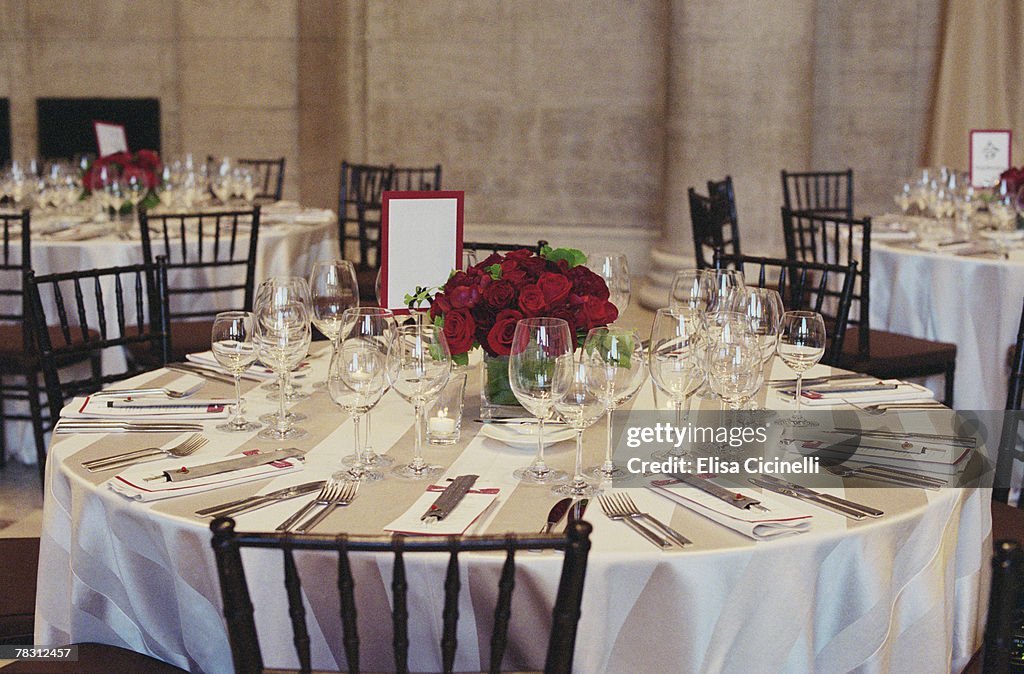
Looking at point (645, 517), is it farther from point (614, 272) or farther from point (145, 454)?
point (614, 272)

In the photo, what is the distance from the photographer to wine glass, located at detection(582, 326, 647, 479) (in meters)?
1.84

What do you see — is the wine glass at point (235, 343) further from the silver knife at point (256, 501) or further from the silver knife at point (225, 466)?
the silver knife at point (256, 501)

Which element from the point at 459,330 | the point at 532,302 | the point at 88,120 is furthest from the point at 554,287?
the point at 88,120

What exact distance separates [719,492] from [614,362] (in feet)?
0.89

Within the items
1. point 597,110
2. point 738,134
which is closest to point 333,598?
point 738,134

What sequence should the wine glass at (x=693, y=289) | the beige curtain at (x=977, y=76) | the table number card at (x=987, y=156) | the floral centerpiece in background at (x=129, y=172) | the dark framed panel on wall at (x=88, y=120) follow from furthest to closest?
1. the dark framed panel on wall at (x=88, y=120)
2. the beige curtain at (x=977, y=76)
3. the table number card at (x=987, y=156)
4. the floral centerpiece in background at (x=129, y=172)
5. the wine glass at (x=693, y=289)

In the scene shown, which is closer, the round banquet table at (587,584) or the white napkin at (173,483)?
the round banquet table at (587,584)

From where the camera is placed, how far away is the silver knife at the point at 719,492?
1.79 m

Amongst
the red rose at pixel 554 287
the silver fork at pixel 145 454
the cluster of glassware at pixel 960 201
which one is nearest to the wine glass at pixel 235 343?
the silver fork at pixel 145 454

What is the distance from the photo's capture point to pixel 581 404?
183cm

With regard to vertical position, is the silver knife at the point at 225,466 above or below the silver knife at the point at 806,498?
above

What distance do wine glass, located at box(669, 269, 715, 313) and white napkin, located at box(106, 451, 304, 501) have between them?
3.64ft

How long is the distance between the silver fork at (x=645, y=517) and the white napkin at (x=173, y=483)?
1.86ft

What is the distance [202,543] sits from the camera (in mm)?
1722
